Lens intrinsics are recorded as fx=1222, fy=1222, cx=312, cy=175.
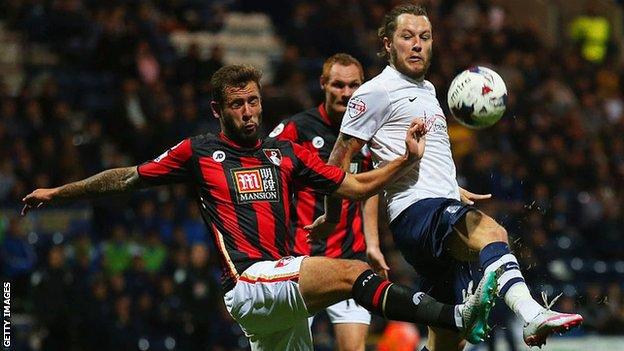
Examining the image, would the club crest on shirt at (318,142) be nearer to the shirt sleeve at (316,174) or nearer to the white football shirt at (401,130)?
the white football shirt at (401,130)

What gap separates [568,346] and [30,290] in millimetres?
5905

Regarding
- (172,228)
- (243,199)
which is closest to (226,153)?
(243,199)

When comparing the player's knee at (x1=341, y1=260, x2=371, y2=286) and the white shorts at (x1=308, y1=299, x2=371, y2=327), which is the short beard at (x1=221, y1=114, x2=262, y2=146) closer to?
the player's knee at (x1=341, y1=260, x2=371, y2=286)

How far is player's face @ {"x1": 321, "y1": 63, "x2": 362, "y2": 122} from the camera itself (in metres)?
8.67

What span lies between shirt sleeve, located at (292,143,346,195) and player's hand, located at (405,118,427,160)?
1.58ft

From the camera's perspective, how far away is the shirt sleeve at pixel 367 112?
7.32 meters

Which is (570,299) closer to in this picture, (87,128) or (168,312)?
(168,312)

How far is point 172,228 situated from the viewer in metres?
14.4

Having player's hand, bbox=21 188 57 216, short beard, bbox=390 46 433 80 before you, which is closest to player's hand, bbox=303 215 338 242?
short beard, bbox=390 46 433 80

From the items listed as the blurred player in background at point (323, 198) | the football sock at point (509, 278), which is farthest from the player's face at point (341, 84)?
the football sock at point (509, 278)

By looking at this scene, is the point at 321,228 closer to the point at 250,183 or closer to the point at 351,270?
the point at 250,183

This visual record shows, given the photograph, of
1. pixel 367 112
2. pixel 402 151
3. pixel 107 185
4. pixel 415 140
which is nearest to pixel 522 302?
pixel 415 140

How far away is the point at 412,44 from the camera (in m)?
7.42

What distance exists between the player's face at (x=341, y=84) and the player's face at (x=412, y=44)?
1.21 metres
